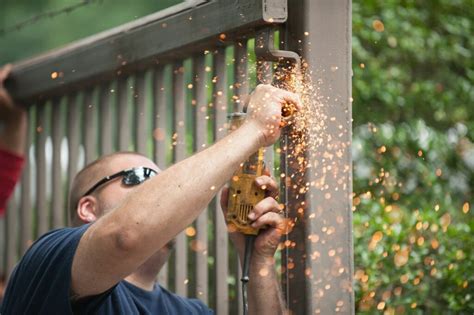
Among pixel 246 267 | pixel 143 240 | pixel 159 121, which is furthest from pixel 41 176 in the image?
pixel 143 240

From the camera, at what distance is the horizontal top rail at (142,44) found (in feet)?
10.6

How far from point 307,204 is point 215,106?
0.87m

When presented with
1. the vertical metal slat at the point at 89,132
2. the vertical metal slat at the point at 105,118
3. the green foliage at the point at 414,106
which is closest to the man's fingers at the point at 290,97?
the vertical metal slat at the point at 105,118

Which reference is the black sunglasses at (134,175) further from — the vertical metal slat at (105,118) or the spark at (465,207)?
the spark at (465,207)

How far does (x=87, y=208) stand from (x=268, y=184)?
2.56 feet

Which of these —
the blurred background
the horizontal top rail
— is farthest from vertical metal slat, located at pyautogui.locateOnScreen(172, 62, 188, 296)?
the blurred background

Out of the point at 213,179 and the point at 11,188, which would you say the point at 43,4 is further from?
the point at 213,179

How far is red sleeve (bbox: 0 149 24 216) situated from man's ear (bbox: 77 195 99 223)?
1330 millimetres

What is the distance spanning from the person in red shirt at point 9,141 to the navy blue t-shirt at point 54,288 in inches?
64.9

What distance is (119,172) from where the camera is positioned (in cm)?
344

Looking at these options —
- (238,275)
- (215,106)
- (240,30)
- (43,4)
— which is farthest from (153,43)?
(43,4)

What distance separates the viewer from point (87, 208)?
3455 millimetres

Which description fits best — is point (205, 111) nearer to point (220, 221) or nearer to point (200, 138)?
point (200, 138)

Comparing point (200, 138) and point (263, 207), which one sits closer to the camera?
point (263, 207)
